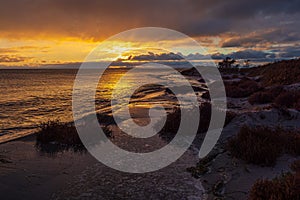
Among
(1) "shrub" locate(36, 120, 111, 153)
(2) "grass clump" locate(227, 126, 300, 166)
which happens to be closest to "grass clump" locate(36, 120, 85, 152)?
(1) "shrub" locate(36, 120, 111, 153)

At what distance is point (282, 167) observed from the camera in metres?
7.11

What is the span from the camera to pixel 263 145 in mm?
7941

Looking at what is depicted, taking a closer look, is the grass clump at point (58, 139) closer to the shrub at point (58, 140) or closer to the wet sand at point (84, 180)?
the shrub at point (58, 140)

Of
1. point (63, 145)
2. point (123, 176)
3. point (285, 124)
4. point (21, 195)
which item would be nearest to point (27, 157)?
point (63, 145)

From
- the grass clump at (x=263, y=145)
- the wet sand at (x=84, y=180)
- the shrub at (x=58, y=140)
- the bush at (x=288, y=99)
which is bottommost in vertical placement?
the wet sand at (x=84, y=180)

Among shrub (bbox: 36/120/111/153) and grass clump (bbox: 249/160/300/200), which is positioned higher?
grass clump (bbox: 249/160/300/200)

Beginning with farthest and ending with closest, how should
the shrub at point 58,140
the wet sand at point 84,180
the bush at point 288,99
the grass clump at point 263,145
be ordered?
the bush at point 288,99, the shrub at point 58,140, the grass clump at point 263,145, the wet sand at point 84,180

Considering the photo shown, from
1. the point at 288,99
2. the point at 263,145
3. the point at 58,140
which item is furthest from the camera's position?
the point at 288,99

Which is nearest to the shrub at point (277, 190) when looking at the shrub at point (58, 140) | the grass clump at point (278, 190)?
the grass clump at point (278, 190)

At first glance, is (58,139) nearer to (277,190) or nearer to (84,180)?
(84,180)

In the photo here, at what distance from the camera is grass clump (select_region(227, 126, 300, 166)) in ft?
24.6

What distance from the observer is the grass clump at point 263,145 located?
295 inches

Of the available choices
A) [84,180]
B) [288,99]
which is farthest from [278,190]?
[288,99]

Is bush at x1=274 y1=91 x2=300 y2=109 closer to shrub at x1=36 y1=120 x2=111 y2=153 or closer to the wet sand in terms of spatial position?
the wet sand
